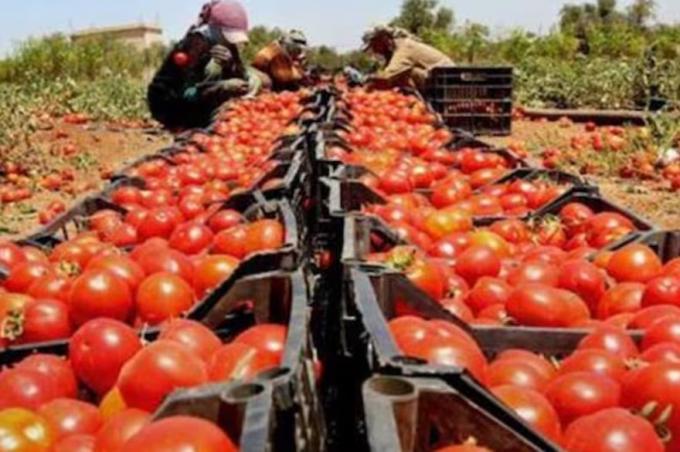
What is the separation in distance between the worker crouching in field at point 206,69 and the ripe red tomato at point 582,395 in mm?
10268

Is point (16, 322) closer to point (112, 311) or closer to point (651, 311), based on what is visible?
point (112, 311)

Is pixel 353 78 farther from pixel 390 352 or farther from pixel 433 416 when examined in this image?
pixel 433 416

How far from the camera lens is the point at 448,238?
381 cm

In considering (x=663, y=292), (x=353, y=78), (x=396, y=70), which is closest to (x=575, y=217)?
(x=663, y=292)

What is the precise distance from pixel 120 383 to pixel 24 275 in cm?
128

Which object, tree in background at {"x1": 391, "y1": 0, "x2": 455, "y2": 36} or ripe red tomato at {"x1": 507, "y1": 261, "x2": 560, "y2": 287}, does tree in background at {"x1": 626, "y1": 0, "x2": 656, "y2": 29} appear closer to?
tree in background at {"x1": 391, "y1": 0, "x2": 455, "y2": 36}

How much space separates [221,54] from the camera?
12.0 meters

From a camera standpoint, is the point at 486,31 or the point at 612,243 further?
the point at 486,31

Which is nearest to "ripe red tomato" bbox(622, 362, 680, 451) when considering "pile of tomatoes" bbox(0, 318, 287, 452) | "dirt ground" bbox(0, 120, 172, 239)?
"pile of tomatoes" bbox(0, 318, 287, 452)

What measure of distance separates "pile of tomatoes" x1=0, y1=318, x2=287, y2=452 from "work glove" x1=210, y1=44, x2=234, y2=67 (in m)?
9.91

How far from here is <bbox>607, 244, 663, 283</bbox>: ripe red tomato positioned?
122 inches

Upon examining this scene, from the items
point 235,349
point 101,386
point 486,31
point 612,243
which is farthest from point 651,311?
point 486,31

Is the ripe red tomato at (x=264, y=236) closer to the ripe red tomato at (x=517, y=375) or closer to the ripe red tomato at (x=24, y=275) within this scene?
the ripe red tomato at (x=24, y=275)

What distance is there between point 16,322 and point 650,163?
8062mm
